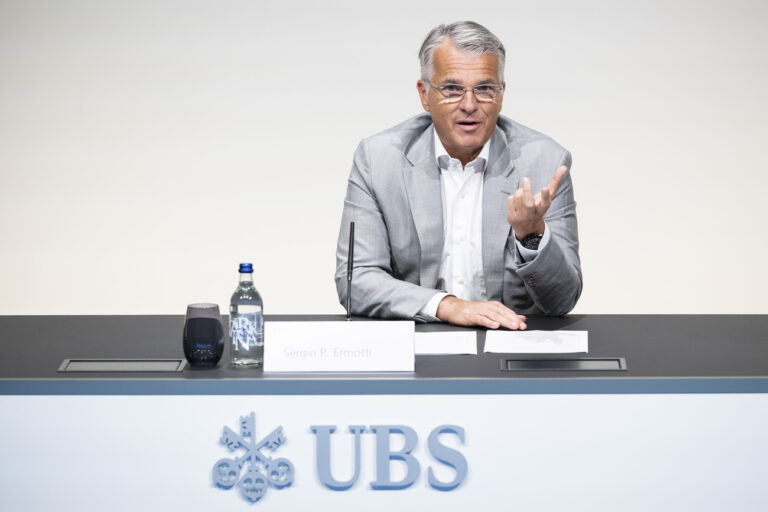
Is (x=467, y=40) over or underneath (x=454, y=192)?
over

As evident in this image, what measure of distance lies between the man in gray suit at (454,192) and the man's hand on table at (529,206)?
0.72ft

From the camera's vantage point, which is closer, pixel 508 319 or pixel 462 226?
pixel 508 319

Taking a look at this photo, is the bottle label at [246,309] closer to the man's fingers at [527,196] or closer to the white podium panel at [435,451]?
the white podium panel at [435,451]

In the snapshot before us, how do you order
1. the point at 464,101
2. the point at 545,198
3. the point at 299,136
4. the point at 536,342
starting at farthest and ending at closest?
the point at 299,136 < the point at 464,101 < the point at 545,198 < the point at 536,342

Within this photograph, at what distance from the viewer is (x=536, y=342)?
2.02 m

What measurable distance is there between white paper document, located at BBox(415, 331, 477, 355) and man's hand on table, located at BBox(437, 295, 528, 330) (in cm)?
12

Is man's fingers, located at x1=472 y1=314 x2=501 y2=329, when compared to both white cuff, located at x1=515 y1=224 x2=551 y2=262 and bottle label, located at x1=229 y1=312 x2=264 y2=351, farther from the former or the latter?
bottle label, located at x1=229 y1=312 x2=264 y2=351

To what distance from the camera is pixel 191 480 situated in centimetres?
175

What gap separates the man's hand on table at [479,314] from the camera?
221 cm

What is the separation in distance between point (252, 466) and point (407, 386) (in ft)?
1.04

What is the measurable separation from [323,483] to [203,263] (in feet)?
8.09

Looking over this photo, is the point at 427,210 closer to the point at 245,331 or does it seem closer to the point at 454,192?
the point at 454,192

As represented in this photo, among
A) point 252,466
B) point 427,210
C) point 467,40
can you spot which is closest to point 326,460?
point 252,466

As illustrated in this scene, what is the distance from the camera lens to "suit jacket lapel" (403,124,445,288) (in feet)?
8.86
